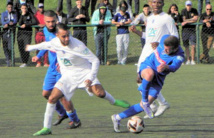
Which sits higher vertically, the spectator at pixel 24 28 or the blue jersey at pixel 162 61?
the blue jersey at pixel 162 61

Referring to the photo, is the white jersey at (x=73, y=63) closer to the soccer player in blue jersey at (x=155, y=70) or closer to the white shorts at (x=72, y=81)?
the white shorts at (x=72, y=81)

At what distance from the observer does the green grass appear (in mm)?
7777

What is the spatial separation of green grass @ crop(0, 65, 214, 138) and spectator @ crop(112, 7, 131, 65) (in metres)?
0.78

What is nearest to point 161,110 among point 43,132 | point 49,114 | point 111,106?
point 111,106

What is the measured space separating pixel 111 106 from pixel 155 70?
2721mm

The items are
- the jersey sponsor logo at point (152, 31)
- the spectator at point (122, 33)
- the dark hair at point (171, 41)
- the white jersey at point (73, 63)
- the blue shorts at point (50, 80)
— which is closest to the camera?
the dark hair at point (171, 41)

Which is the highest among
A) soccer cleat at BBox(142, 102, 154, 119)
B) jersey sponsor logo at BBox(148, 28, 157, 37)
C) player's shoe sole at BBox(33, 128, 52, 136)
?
jersey sponsor logo at BBox(148, 28, 157, 37)

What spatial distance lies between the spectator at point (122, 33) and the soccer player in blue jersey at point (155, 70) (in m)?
9.18

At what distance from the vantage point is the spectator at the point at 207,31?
17.0 meters

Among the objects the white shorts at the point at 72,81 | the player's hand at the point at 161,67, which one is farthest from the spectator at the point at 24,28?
the player's hand at the point at 161,67

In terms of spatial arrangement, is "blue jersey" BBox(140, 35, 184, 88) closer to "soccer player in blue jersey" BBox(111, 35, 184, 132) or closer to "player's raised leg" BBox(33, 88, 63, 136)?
"soccer player in blue jersey" BBox(111, 35, 184, 132)

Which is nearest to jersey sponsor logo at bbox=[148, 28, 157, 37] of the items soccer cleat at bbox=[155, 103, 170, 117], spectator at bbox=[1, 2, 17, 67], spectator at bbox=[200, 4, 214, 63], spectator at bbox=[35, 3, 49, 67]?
soccer cleat at bbox=[155, 103, 170, 117]

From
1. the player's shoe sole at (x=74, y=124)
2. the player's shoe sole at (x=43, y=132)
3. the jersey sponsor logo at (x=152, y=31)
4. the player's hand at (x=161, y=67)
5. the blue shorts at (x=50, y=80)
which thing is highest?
the jersey sponsor logo at (x=152, y=31)

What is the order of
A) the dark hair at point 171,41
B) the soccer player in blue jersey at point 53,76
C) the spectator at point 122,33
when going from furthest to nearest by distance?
the spectator at point 122,33 → the soccer player in blue jersey at point 53,76 → the dark hair at point 171,41
